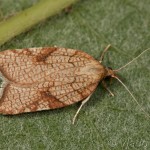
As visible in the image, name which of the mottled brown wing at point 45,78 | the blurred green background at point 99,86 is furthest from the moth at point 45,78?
the blurred green background at point 99,86

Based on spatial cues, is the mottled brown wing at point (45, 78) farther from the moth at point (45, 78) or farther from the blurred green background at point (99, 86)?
the blurred green background at point (99, 86)

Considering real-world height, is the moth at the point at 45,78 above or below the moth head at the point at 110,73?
above

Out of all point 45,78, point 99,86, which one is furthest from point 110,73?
point 45,78

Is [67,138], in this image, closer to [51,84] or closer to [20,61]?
[51,84]

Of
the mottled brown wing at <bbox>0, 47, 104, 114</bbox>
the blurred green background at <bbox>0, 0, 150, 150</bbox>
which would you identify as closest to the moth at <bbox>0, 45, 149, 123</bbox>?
the mottled brown wing at <bbox>0, 47, 104, 114</bbox>

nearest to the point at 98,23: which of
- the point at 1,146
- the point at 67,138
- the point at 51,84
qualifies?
the point at 51,84

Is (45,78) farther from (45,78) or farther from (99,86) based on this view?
(99,86)

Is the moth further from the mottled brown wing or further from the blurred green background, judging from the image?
the blurred green background
